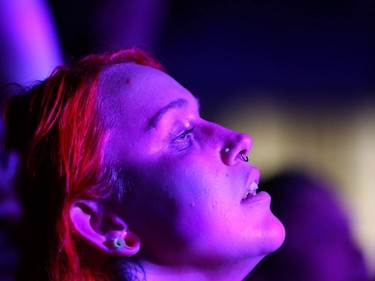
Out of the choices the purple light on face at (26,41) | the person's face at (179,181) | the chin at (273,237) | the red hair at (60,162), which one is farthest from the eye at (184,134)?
the purple light on face at (26,41)

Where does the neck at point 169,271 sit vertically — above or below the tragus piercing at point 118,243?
below

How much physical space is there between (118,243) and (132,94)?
1.06ft

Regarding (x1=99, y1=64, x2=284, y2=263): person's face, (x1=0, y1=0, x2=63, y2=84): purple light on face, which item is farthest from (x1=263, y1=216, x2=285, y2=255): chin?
(x1=0, y1=0, x2=63, y2=84): purple light on face

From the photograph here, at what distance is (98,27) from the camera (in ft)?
4.73

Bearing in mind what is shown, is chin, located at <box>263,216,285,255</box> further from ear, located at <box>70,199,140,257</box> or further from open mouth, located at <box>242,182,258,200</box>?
ear, located at <box>70,199,140,257</box>

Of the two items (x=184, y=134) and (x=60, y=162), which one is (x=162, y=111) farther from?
(x=60, y=162)

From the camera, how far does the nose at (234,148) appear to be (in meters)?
0.95

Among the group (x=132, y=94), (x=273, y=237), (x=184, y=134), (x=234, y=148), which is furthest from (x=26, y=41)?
(x=273, y=237)

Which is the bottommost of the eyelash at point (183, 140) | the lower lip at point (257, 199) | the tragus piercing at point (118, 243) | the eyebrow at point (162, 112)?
the tragus piercing at point (118, 243)

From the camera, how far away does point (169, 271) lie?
3.21ft

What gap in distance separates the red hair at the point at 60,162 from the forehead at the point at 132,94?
0.08 feet

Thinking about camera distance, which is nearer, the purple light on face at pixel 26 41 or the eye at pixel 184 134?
the eye at pixel 184 134

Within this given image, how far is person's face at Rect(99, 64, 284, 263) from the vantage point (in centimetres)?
90

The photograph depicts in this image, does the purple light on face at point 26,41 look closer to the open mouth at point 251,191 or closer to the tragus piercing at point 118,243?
the tragus piercing at point 118,243
